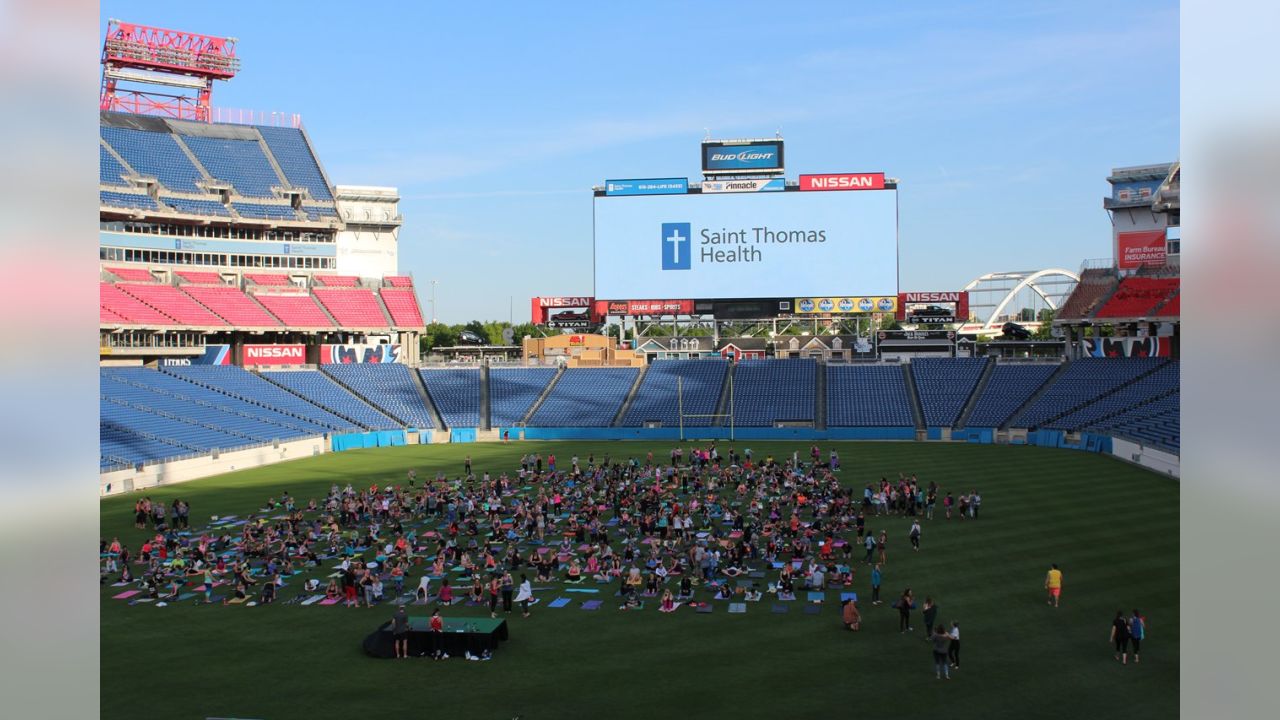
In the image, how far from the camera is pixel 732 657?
19.3 metres

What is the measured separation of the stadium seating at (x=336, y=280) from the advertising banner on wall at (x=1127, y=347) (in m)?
60.9

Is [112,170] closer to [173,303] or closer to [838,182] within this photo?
[173,303]

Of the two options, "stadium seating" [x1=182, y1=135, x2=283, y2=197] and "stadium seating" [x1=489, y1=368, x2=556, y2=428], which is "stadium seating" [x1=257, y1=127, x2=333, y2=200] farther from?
"stadium seating" [x1=489, y1=368, x2=556, y2=428]

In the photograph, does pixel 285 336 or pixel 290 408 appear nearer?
pixel 290 408

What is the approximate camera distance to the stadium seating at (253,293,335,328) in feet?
248

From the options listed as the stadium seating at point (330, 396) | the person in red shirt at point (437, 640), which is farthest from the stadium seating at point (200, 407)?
the person in red shirt at point (437, 640)

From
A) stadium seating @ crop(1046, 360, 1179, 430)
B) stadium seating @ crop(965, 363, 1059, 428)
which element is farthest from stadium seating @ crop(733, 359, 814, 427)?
stadium seating @ crop(1046, 360, 1179, 430)

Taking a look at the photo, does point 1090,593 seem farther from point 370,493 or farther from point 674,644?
point 370,493

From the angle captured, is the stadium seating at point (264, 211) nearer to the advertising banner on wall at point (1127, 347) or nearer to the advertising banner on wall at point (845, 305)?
the advertising banner on wall at point (845, 305)

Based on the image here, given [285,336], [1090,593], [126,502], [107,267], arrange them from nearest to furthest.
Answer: [1090,593] < [126,502] < [107,267] < [285,336]

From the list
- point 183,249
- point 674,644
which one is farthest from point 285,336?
point 674,644
